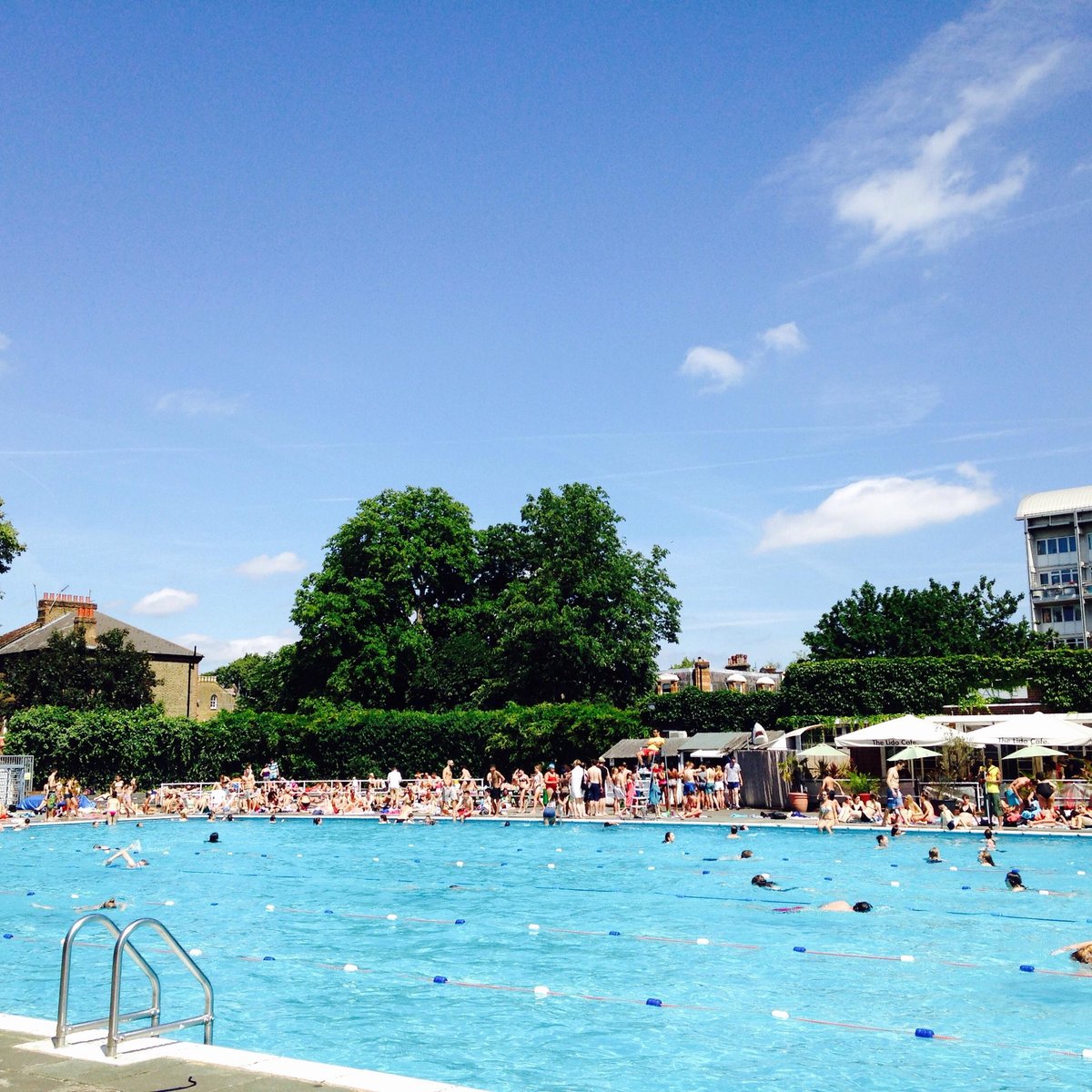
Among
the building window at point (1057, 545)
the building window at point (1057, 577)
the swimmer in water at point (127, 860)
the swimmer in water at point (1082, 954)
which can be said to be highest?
the building window at point (1057, 545)

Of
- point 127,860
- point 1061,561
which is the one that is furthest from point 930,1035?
point 1061,561

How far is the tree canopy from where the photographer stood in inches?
1786

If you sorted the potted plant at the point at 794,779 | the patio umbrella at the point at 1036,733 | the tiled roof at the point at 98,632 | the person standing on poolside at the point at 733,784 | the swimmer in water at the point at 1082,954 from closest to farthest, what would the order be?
the swimmer in water at the point at 1082,954
the patio umbrella at the point at 1036,733
the potted plant at the point at 794,779
the person standing on poolside at the point at 733,784
the tiled roof at the point at 98,632

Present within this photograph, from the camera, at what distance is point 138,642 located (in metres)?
61.5

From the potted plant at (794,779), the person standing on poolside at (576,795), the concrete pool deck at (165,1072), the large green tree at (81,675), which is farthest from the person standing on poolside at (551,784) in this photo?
the concrete pool deck at (165,1072)

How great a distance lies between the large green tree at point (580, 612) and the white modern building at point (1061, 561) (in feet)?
116

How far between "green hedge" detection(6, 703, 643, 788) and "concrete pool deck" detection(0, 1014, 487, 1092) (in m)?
31.8

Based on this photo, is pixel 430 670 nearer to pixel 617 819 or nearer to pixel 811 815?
pixel 617 819

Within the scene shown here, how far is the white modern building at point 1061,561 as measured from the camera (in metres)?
70.2

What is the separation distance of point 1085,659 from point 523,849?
67.7 ft

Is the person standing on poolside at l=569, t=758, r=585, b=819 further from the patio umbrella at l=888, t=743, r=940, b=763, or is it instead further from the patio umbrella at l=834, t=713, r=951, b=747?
the patio umbrella at l=888, t=743, r=940, b=763

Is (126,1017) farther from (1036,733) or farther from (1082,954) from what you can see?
(1036,733)

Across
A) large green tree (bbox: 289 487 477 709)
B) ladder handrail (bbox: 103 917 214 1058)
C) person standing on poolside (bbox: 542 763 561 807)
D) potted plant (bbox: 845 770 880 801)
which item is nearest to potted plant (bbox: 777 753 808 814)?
potted plant (bbox: 845 770 880 801)

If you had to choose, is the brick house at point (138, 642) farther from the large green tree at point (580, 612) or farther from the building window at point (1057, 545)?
the building window at point (1057, 545)
